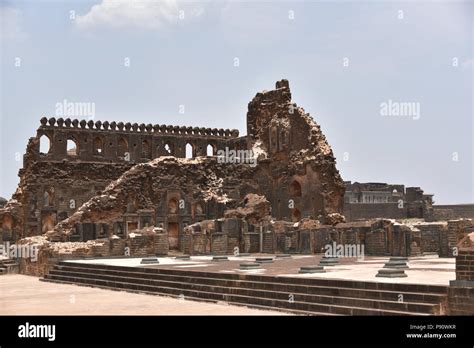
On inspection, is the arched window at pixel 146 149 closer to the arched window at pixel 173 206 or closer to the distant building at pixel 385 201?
the arched window at pixel 173 206

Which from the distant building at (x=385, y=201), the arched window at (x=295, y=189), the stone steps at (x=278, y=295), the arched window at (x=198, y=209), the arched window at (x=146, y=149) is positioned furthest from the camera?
the distant building at (x=385, y=201)

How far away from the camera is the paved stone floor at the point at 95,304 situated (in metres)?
12.1

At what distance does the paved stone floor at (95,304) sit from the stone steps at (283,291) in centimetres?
45

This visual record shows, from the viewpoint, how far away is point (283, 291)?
1268cm

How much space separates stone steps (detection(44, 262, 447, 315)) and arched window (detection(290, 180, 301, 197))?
68.0 ft

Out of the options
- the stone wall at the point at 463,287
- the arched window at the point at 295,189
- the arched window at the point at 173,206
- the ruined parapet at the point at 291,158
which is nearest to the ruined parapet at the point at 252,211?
the ruined parapet at the point at 291,158

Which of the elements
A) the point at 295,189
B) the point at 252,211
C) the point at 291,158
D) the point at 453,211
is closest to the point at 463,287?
the point at 252,211

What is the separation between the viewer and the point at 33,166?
133 ft

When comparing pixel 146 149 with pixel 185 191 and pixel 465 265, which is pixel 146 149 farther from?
pixel 465 265

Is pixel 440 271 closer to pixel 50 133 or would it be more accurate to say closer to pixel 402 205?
pixel 50 133

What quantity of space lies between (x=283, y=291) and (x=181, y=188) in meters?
26.3

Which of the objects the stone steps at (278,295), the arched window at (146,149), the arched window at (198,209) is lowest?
the stone steps at (278,295)
